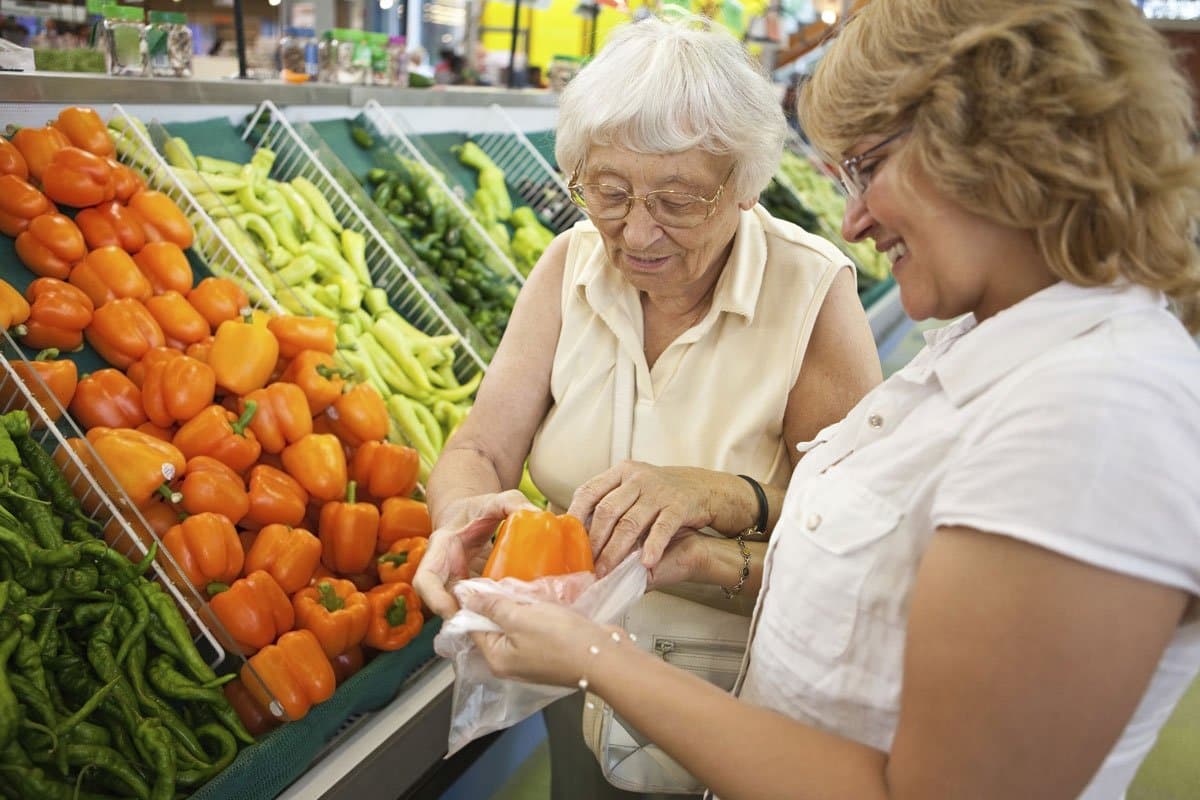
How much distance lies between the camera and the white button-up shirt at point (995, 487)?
803 millimetres

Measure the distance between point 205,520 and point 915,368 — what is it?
1.43 m

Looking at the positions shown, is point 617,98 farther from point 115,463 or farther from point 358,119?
point 358,119

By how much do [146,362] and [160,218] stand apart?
1.53ft

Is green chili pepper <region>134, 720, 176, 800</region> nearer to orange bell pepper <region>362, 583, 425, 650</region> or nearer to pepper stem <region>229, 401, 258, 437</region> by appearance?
orange bell pepper <region>362, 583, 425, 650</region>

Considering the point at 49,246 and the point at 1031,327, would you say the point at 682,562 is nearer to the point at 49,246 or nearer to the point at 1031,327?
the point at 1031,327

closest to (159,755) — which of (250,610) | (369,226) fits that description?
(250,610)

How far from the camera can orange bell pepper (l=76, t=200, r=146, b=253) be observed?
236 centimetres

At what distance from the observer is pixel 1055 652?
803 mm

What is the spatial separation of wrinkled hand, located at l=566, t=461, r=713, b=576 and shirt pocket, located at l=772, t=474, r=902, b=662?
0.37 metres

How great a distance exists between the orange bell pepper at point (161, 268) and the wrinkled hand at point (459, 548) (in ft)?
3.67

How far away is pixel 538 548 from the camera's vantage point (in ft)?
4.77

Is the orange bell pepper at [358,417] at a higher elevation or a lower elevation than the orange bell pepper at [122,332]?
lower

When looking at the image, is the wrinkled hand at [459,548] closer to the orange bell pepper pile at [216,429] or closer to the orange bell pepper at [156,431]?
the orange bell pepper pile at [216,429]

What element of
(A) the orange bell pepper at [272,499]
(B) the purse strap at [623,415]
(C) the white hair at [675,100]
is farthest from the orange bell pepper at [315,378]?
(C) the white hair at [675,100]
